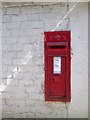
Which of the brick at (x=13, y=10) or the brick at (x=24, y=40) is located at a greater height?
the brick at (x=13, y=10)

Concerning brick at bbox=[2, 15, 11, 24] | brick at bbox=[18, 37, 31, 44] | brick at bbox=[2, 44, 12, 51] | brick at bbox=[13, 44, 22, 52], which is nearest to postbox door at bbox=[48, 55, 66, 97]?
brick at bbox=[18, 37, 31, 44]

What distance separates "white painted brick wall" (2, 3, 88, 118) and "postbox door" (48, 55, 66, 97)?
192 millimetres

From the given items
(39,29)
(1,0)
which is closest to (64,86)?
(39,29)

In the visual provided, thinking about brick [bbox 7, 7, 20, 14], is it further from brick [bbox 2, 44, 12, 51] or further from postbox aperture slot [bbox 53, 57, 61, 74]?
postbox aperture slot [bbox 53, 57, 61, 74]

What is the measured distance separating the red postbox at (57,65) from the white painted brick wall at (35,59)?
0.35ft

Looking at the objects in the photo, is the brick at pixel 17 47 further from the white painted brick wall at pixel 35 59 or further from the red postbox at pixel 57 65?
the red postbox at pixel 57 65

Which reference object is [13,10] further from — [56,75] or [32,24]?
[56,75]

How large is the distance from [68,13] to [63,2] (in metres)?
0.27

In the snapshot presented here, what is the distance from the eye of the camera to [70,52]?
6.10 m

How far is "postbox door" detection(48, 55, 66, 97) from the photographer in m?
6.11

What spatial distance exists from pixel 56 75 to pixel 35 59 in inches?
23.7

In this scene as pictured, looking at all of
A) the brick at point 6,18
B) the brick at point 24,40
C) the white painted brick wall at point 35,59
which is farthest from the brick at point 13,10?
the brick at point 24,40

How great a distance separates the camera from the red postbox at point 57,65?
6066mm

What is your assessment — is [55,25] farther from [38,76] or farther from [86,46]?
[38,76]
